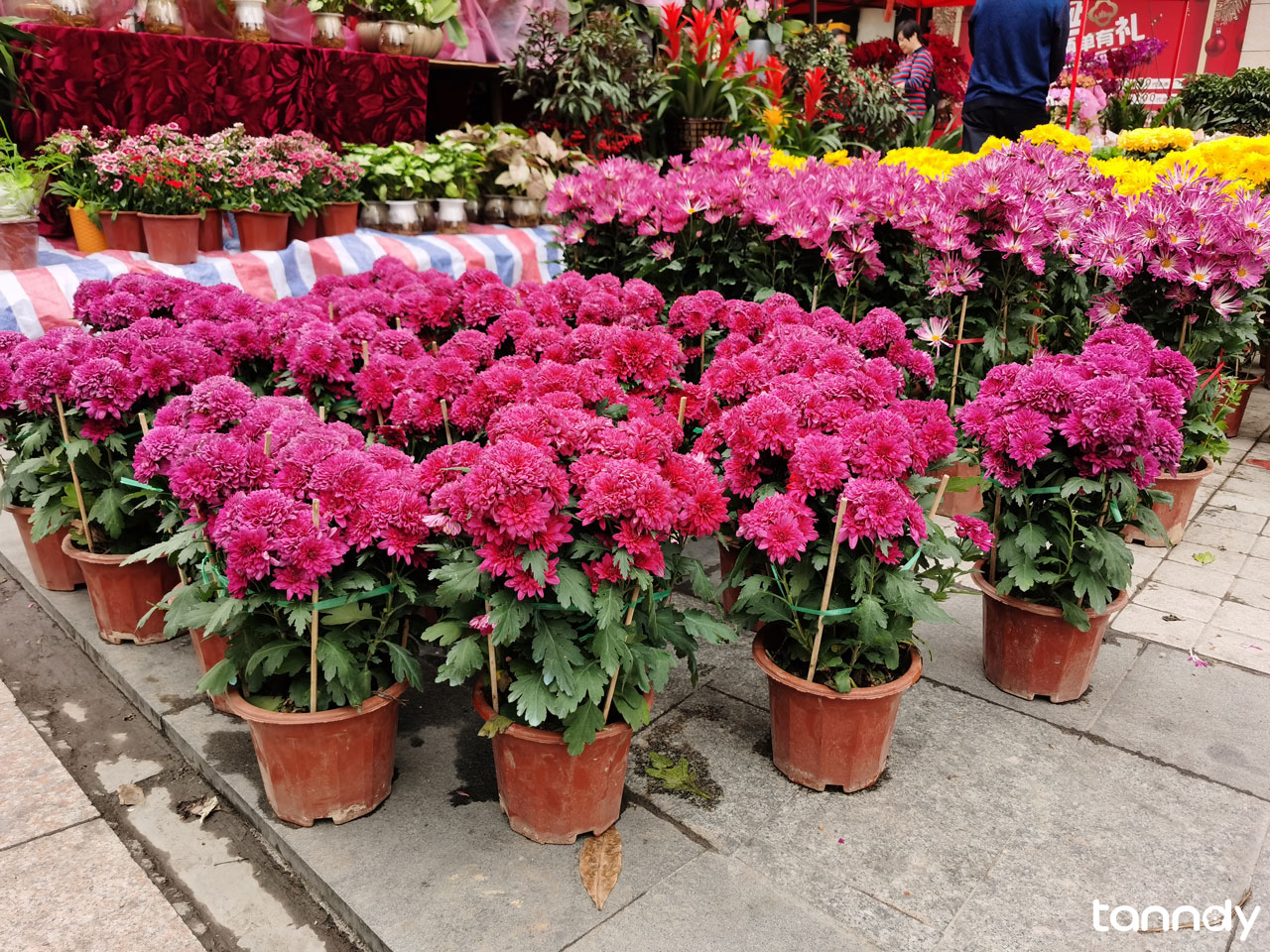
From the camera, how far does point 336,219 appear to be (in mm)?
5621

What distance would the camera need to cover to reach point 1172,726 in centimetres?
287

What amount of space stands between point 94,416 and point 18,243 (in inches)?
89.3

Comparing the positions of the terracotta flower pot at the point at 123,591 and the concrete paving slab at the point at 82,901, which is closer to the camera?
the concrete paving slab at the point at 82,901

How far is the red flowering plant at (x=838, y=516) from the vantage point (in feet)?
7.29

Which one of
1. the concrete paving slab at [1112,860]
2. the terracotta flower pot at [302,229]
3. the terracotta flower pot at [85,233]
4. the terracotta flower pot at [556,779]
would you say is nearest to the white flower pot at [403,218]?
the terracotta flower pot at [302,229]

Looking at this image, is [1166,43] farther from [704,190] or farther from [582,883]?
[582,883]

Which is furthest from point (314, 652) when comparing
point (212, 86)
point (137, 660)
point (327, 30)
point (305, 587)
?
point (327, 30)

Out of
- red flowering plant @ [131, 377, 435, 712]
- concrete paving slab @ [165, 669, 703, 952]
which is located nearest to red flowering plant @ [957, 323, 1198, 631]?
concrete paving slab @ [165, 669, 703, 952]

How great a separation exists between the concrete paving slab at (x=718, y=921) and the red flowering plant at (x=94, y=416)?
1777 millimetres

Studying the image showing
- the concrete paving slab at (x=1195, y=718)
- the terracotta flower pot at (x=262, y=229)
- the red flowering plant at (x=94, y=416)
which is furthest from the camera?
the terracotta flower pot at (x=262, y=229)

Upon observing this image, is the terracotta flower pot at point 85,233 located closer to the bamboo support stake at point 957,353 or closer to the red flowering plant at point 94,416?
the red flowering plant at point 94,416

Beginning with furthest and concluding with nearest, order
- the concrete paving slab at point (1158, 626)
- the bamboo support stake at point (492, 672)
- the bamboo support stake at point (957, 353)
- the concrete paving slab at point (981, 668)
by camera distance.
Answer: the bamboo support stake at point (957, 353) < the concrete paving slab at point (1158, 626) < the concrete paving slab at point (981, 668) < the bamboo support stake at point (492, 672)

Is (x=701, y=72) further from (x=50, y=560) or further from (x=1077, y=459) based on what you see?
(x=50, y=560)

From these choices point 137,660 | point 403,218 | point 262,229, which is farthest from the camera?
point 403,218
